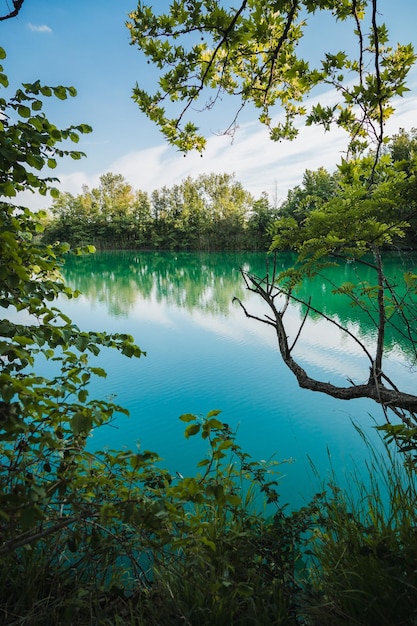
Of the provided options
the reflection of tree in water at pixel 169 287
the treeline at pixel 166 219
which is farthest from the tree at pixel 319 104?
the treeline at pixel 166 219

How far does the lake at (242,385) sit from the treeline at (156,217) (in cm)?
3293

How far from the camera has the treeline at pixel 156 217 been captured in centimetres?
4569

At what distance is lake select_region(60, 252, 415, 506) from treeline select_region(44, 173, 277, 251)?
1297 inches

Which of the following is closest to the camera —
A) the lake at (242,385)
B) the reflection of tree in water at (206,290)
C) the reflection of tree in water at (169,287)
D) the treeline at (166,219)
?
the lake at (242,385)

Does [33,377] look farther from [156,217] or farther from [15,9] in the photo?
[156,217]

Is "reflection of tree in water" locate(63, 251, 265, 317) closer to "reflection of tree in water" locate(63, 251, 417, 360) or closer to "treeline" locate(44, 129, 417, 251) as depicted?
"reflection of tree in water" locate(63, 251, 417, 360)

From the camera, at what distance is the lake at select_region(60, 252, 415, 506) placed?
15.8 ft

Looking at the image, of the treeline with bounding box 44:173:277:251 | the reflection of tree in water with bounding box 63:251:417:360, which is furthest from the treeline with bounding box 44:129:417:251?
the reflection of tree in water with bounding box 63:251:417:360

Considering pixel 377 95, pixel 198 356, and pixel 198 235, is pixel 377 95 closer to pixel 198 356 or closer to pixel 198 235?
pixel 198 356

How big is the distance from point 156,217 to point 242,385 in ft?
153

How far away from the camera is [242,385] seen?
6.90m

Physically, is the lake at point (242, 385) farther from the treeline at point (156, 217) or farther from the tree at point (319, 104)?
the treeline at point (156, 217)

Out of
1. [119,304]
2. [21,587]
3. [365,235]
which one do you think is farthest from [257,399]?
[119,304]

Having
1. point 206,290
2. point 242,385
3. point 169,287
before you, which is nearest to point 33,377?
point 242,385
